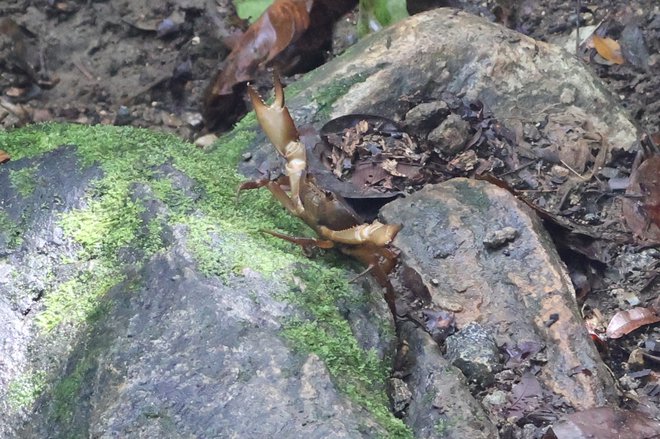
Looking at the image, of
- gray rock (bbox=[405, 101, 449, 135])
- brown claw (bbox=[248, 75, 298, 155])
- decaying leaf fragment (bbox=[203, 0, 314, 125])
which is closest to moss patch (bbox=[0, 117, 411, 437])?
brown claw (bbox=[248, 75, 298, 155])

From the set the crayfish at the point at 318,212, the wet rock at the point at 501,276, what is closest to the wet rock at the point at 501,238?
the wet rock at the point at 501,276

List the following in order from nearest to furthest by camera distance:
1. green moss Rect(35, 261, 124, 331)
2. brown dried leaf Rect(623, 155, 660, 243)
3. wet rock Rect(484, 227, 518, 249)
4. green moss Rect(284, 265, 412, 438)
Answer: green moss Rect(284, 265, 412, 438), green moss Rect(35, 261, 124, 331), wet rock Rect(484, 227, 518, 249), brown dried leaf Rect(623, 155, 660, 243)

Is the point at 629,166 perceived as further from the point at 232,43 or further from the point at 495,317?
the point at 232,43

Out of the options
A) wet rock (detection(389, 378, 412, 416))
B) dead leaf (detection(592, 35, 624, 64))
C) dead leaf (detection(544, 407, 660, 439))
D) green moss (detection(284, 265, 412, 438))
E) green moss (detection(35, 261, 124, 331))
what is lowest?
dead leaf (detection(592, 35, 624, 64))

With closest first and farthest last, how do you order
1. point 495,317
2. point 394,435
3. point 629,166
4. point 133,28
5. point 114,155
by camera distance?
point 394,435 < point 114,155 < point 495,317 < point 629,166 < point 133,28

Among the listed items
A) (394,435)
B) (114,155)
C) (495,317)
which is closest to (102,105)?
(114,155)

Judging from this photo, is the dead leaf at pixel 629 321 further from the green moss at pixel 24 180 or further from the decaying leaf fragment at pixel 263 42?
the decaying leaf fragment at pixel 263 42

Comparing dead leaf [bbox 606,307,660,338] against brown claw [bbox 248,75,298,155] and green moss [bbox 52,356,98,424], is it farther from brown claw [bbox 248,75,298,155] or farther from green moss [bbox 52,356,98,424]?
green moss [bbox 52,356,98,424]
